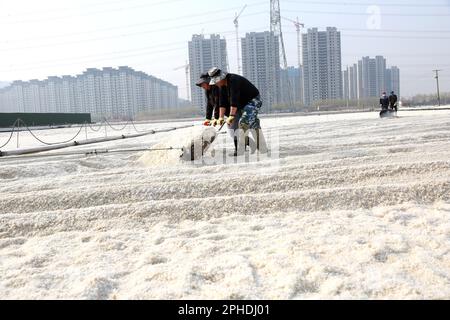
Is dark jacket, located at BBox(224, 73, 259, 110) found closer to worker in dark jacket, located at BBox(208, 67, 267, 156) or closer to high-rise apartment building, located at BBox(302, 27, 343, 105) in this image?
worker in dark jacket, located at BBox(208, 67, 267, 156)

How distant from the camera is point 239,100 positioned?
221 inches

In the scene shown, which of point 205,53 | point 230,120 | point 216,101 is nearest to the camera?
point 230,120

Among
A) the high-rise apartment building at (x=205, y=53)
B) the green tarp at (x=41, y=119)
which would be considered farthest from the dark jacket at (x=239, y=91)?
the high-rise apartment building at (x=205, y=53)

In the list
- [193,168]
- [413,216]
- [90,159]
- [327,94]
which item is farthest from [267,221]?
[327,94]

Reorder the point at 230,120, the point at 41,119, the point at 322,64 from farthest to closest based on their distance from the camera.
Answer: the point at 322,64 < the point at 41,119 < the point at 230,120

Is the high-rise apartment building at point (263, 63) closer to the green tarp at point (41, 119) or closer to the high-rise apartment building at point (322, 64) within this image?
the high-rise apartment building at point (322, 64)

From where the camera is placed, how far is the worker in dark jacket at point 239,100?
18.1ft

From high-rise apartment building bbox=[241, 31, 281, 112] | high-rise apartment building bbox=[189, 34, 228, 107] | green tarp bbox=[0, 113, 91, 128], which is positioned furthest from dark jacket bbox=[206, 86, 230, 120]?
high-rise apartment building bbox=[189, 34, 228, 107]

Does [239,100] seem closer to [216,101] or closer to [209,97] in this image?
[216,101]

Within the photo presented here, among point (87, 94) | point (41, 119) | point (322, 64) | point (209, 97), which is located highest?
point (322, 64)

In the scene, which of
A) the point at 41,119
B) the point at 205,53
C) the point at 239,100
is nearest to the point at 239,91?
the point at 239,100

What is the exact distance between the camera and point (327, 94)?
6341 centimetres

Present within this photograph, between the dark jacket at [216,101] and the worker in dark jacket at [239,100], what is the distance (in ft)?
0.16

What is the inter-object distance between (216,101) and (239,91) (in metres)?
0.63
